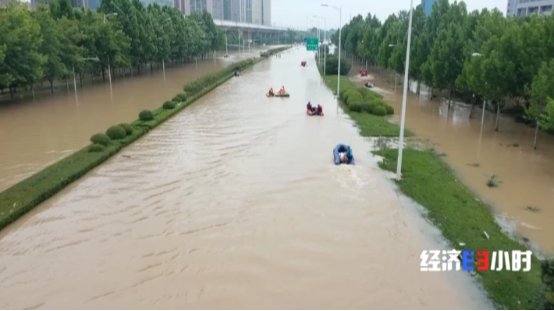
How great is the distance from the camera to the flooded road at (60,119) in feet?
68.6

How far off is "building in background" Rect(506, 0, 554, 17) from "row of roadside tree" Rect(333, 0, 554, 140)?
1382 inches

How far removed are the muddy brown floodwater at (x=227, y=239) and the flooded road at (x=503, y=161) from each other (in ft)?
9.89

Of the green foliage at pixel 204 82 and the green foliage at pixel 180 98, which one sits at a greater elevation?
the green foliage at pixel 204 82

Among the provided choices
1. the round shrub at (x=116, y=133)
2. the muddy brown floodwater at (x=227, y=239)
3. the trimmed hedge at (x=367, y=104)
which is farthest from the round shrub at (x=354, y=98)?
the round shrub at (x=116, y=133)

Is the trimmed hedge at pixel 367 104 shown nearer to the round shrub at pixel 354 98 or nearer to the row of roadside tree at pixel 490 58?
the round shrub at pixel 354 98

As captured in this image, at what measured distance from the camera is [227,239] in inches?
501

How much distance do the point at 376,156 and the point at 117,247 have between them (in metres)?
12.6

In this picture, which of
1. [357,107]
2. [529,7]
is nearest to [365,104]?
[357,107]

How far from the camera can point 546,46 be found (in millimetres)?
21938

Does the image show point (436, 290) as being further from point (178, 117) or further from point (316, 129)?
point (178, 117)

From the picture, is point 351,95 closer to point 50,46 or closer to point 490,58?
point 490,58

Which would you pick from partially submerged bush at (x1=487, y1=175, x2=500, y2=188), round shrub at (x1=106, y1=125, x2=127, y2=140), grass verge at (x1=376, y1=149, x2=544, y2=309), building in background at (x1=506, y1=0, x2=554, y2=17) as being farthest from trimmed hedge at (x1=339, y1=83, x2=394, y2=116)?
building in background at (x1=506, y1=0, x2=554, y2=17)

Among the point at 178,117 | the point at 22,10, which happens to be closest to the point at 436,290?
the point at 178,117

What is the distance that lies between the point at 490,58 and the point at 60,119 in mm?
25273
